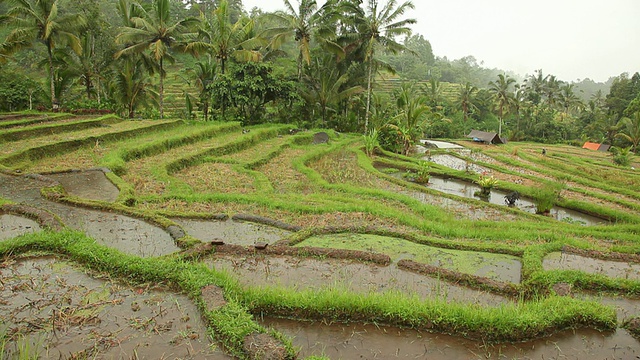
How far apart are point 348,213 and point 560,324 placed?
4.86m

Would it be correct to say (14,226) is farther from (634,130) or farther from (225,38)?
(634,130)

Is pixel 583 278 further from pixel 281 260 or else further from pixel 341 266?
pixel 281 260

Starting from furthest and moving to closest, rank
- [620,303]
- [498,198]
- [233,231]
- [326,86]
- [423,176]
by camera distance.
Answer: [326,86] < [423,176] < [498,198] < [233,231] < [620,303]

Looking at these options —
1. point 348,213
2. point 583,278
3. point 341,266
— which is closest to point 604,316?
point 583,278

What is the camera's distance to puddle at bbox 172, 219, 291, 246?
686cm

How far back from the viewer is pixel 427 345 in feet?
13.2

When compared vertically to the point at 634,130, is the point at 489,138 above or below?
below

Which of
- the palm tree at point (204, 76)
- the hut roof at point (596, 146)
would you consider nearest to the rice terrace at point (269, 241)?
the palm tree at point (204, 76)

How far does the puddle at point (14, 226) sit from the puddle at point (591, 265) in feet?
26.3

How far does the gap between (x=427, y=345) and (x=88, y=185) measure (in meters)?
8.41

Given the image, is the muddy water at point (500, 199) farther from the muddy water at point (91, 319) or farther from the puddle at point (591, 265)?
the muddy water at point (91, 319)

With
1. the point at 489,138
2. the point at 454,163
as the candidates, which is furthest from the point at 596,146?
the point at 454,163

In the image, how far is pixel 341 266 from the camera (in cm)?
579

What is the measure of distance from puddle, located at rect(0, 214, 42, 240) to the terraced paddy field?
1.4 inches
